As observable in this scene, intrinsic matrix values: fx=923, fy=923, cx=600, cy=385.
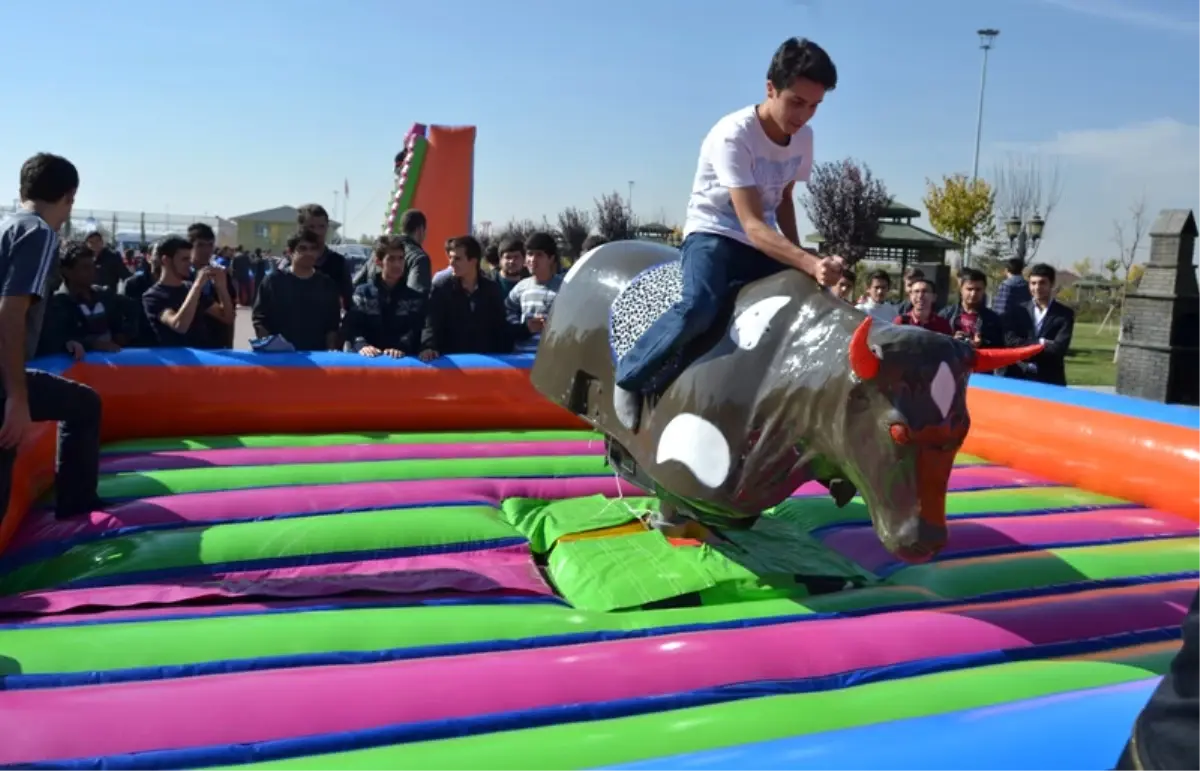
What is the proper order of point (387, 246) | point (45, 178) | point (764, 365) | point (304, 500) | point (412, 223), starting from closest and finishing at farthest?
point (764, 365)
point (45, 178)
point (304, 500)
point (387, 246)
point (412, 223)

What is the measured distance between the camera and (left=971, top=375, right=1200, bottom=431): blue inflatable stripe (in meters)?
4.16

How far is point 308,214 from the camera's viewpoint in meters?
5.64

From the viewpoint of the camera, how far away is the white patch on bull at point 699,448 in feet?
8.21

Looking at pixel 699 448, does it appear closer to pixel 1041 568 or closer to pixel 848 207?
pixel 1041 568

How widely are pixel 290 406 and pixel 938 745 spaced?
3639 millimetres

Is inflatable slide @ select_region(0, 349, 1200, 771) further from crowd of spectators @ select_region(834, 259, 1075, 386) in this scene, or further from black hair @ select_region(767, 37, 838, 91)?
black hair @ select_region(767, 37, 838, 91)

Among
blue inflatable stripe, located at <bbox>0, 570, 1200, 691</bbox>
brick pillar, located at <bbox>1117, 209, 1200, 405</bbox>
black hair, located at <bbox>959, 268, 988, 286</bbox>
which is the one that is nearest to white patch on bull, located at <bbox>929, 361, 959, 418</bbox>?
blue inflatable stripe, located at <bbox>0, 570, 1200, 691</bbox>

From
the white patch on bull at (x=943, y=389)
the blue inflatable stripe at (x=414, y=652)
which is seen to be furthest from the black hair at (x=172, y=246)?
the white patch on bull at (x=943, y=389)

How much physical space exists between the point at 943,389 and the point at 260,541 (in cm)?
208

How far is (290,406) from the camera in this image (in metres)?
4.43

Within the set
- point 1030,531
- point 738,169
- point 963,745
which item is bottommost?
point 1030,531

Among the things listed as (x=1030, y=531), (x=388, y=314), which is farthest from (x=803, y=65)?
(x=388, y=314)

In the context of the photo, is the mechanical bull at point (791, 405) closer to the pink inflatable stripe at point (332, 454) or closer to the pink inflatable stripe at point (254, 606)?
the pink inflatable stripe at point (254, 606)

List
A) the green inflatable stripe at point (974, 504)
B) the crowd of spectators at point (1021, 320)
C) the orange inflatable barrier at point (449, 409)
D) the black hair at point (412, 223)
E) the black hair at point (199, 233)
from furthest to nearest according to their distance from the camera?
the black hair at point (412, 223) < the black hair at point (199, 233) < the crowd of spectators at point (1021, 320) < the orange inflatable barrier at point (449, 409) < the green inflatable stripe at point (974, 504)
